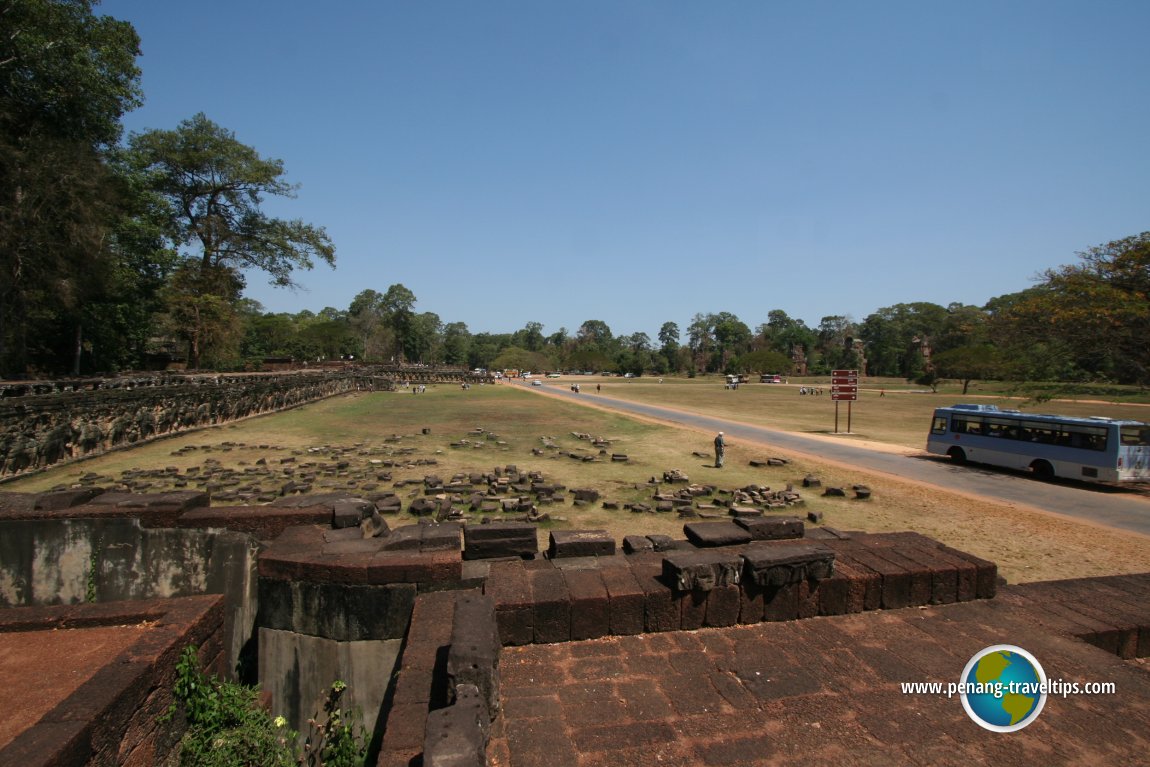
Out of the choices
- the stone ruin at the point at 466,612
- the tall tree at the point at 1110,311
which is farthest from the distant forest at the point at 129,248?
the stone ruin at the point at 466,612

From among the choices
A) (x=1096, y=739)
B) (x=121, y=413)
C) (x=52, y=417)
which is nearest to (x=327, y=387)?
(x=121, y=413)

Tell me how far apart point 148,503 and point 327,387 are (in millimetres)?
37969

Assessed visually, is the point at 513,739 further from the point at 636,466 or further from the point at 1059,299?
the point at 1059,299

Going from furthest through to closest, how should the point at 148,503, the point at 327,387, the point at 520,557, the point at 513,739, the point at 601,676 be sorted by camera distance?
the point at 327,387 < the point at 148,503 < the point at 520,557 < the point at 601,676 < the point at 513,739

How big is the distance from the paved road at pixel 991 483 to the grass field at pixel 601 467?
1.15 m

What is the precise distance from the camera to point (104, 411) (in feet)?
54.0

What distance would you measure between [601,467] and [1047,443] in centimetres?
1271

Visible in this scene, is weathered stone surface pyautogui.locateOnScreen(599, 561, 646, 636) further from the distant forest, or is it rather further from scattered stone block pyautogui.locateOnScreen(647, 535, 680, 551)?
the distant forest

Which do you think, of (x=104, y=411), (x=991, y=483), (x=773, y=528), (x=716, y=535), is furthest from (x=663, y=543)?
(x=104, y=411)

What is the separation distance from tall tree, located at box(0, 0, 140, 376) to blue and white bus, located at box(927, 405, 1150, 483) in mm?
31927

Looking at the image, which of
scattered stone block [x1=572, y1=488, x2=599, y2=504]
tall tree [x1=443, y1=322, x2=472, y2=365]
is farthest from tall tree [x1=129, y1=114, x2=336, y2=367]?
tall tree [x1=443, y1=322, x2=472, y2=365]

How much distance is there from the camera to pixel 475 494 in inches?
443

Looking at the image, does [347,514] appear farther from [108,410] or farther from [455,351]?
[455,351]

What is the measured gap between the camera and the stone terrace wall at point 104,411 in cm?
1348
